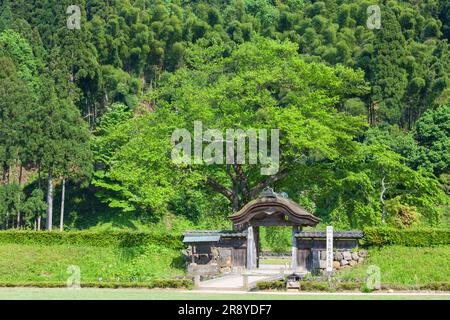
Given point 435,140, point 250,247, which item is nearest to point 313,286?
point 250,247

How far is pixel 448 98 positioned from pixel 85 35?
27.2 metres

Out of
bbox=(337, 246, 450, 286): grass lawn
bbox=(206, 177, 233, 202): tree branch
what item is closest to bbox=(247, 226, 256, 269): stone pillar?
bbox=(337, 246, 450, 286): grass lawn

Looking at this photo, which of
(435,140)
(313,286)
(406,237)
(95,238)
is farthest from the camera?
(435,140)

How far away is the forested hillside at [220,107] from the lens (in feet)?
132

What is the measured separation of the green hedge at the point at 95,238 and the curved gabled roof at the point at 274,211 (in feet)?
9.63

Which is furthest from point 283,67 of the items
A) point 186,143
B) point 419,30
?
point 419,30

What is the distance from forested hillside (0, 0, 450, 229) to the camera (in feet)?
132

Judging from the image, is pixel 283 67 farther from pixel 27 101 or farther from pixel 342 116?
pixel 27 101

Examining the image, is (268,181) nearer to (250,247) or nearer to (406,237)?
(250,247)

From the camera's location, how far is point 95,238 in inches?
1448

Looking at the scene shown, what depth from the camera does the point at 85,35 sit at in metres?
67.0

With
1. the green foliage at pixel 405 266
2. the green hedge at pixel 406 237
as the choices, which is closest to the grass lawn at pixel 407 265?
the green foliage at pixel 405 266

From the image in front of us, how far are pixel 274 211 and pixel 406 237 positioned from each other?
5.15 meters
